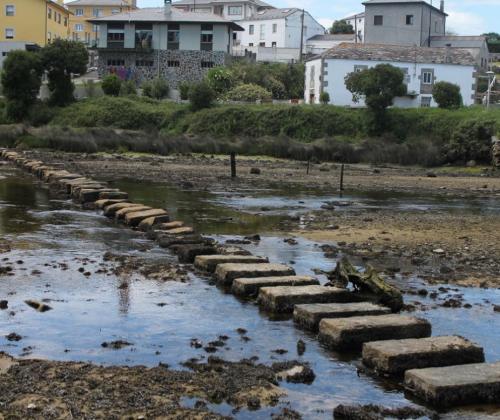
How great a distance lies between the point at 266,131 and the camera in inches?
2235

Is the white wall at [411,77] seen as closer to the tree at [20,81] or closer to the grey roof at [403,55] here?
the grey roof at [403,55]

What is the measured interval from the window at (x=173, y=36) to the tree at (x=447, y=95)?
Answer: 28.2 m

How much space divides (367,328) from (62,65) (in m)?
57.1

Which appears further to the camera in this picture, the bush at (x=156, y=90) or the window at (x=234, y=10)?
the window at (x=234, y=10)

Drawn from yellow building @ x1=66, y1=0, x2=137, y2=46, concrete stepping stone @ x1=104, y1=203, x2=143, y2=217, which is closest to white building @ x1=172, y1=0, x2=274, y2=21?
yellow building @ x1=66, y1=0, x2=137, y2=46

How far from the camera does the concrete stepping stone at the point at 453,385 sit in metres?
5.94

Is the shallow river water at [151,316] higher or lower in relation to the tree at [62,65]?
lower

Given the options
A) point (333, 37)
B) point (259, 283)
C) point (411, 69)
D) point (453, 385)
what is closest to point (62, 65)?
point (411, 69)

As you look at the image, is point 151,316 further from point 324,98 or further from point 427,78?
point 427,78

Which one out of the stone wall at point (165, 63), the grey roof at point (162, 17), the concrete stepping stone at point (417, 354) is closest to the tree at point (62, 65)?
the stone wall at point (165, 63)

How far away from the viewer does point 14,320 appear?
7961mm

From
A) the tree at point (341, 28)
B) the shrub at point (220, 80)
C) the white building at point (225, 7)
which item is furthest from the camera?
the tree at point (341, 28)

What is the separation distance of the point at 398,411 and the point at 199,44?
7236cm

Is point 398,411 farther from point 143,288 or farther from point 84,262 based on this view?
point 84,262
